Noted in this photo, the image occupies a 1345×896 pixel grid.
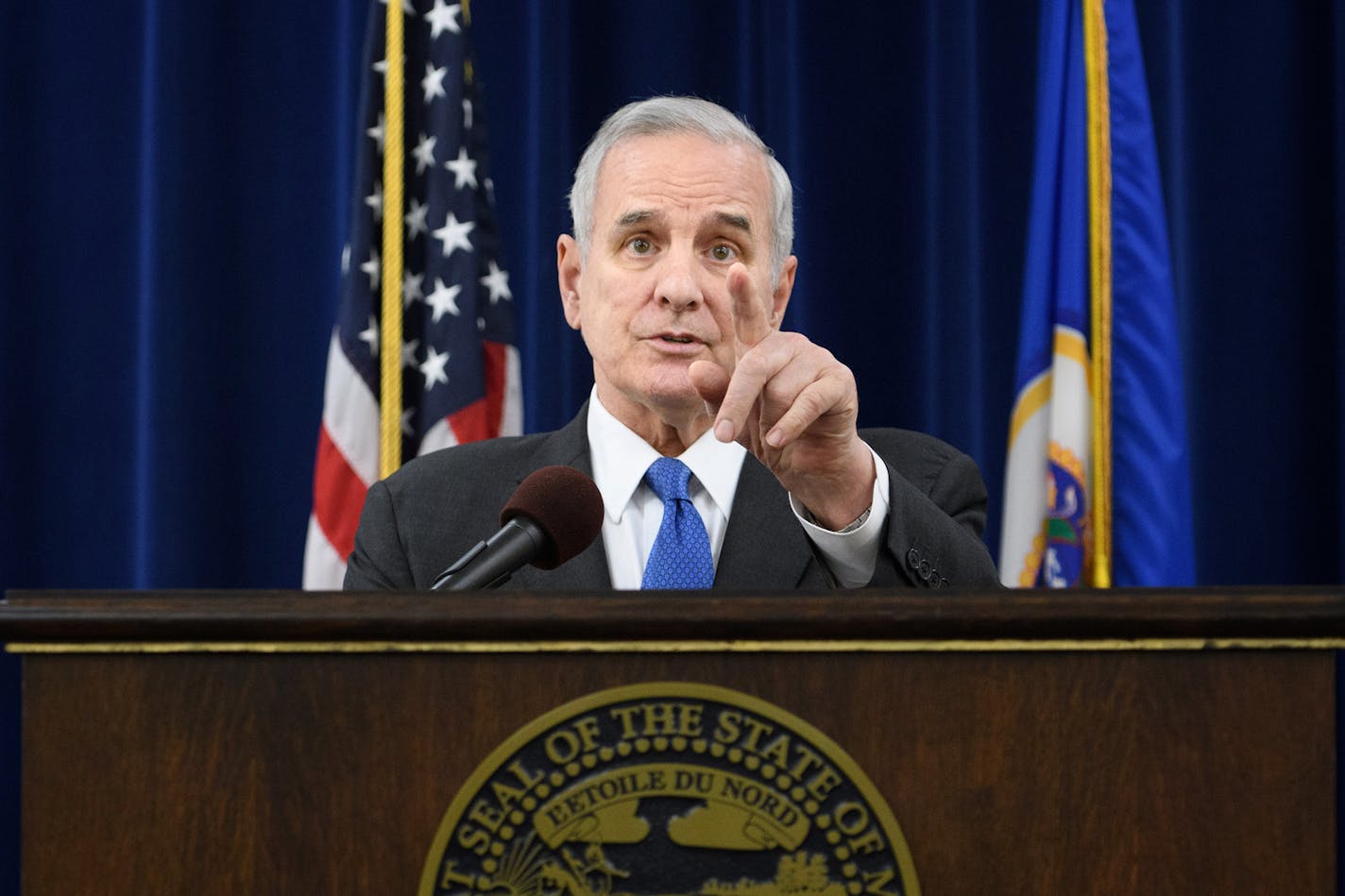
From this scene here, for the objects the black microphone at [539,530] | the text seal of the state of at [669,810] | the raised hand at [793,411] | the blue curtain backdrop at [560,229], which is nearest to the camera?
the text seal of the state of at [669,810]

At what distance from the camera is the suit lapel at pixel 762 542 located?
1.55 metres

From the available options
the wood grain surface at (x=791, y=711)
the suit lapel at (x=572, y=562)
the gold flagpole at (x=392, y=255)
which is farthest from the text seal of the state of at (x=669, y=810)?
the gold flagpole at (x=392, y=255)

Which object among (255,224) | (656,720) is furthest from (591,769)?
(255,224)

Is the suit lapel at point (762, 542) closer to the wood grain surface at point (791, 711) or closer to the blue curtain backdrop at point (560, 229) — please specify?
the wood grain surface at point (791, 711)

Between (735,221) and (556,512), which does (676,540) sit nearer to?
(735,221)

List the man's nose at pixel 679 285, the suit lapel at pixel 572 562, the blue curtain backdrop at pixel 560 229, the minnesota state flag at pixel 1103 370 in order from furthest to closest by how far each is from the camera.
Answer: the blue curtain backdrop at pixel 560 229 < the minnesota state flag at pixel 1103 370 < the man's nose at pixel 679 285 < the suit lapel at pixel 572 562

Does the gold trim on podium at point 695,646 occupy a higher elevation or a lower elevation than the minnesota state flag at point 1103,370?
lower

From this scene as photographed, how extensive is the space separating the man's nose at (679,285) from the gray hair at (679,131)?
0.16m

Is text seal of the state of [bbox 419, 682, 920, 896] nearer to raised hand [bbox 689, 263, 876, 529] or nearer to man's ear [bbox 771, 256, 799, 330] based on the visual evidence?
raised hand [bbox 689, 263, 876, 529]

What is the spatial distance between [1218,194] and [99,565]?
2715 mm

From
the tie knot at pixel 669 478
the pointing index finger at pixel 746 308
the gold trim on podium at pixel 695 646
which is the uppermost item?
the pointing index finger at pixel 746 308

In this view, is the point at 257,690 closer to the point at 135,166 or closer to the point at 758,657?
the point at 758,657

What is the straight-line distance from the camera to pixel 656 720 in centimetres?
80

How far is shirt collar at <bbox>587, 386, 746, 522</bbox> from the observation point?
1.71 m
